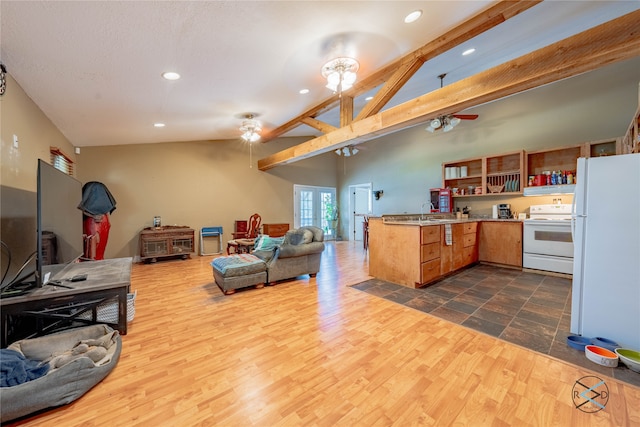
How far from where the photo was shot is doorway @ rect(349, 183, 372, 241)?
28.7 feet

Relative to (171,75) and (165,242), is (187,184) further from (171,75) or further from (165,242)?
(171,75)

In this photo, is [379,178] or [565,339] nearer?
[565,339]

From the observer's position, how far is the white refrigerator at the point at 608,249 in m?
1.94

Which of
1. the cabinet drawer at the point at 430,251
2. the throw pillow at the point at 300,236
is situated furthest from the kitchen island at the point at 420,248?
the throw pillow at the point at 300,236

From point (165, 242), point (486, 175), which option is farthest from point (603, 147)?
point (165, 242)

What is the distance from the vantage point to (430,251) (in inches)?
142

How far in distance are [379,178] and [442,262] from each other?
4.29 m

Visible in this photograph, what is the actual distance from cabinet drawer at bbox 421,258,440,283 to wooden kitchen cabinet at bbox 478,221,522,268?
74.8 inches

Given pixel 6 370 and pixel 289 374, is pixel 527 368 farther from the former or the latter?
pixel 6 370

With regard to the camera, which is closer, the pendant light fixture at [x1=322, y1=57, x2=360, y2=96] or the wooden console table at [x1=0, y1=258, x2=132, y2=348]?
the wooden console table at [x1=0, y1=258, x2=132, y2=348]

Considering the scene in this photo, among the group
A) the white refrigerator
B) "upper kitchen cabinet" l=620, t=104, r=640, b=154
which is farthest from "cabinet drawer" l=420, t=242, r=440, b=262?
"upper kitchen cabinet" l=620, t=104, r=640, b=154

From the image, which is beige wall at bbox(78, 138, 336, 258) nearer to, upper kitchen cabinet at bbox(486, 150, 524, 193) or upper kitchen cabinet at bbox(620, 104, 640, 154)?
upper kitchen cabinet at bbox(486, 150, 524, 193)

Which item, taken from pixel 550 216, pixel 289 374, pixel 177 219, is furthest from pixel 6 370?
pixel 550 216

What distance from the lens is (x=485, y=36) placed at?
301 centimetres
